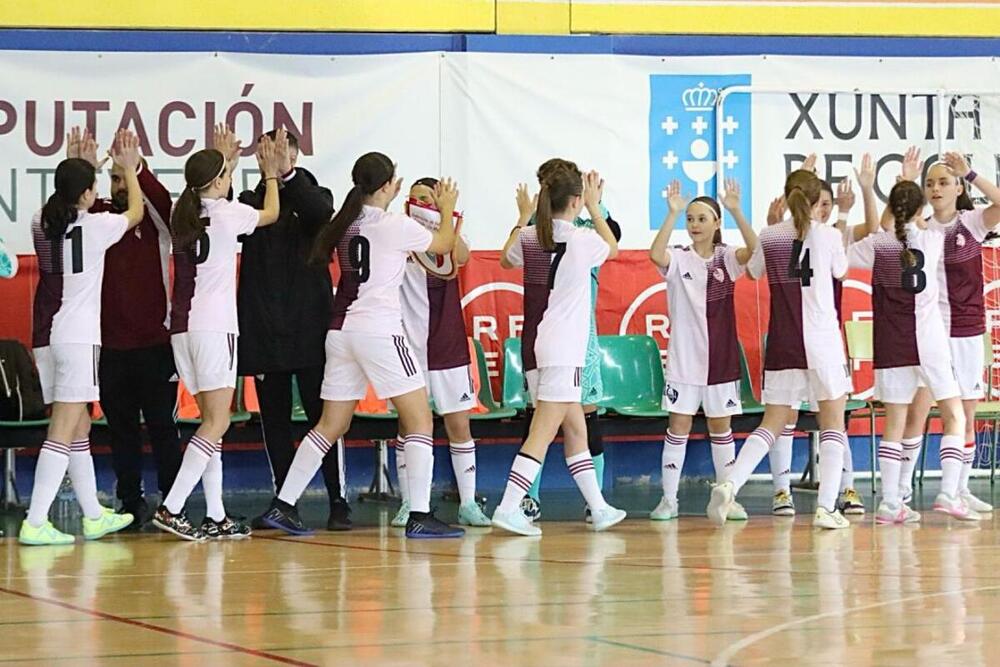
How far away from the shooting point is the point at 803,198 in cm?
784

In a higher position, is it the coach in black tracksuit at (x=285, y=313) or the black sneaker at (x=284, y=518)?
the coach in black tracksuit at (x=285, y=313)

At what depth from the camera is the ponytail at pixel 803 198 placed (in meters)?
7.85

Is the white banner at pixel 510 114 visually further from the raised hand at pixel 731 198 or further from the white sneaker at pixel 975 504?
the white sneaker at pixel 975 504

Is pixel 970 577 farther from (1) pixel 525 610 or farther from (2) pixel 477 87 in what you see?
(2) pixel 477 87

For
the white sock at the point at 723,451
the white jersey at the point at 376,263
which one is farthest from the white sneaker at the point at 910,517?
the white jersey at the point at 376,263

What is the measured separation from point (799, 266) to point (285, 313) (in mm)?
2546

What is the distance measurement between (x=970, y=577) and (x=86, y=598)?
9.74 ft

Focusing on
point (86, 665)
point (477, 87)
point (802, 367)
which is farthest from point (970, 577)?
point (477, 87)

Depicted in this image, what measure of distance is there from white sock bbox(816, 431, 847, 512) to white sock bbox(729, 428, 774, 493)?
0.92 feet

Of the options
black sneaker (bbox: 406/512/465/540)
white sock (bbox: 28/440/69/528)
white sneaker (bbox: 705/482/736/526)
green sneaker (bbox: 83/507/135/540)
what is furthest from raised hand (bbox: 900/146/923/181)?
white sock (bbox: 28/440/69/528)

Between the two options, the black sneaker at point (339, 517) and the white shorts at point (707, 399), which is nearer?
the black sneaker at point (339, 517)

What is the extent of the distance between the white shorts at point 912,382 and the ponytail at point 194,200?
11.6 ft

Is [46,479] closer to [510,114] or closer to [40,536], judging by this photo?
[40,536]

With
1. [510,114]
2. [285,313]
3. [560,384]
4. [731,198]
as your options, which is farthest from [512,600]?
[510,114]
